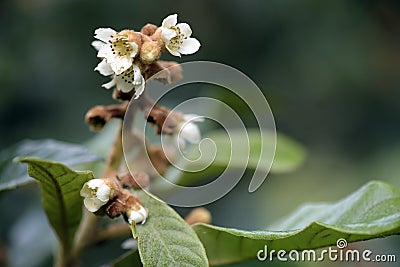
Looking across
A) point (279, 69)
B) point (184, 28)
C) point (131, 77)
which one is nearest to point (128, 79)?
point (131, 77)

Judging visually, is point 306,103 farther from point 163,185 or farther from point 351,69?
point 163,185

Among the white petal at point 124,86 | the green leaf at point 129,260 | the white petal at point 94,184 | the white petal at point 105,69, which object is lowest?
the green leaf at point 129,260

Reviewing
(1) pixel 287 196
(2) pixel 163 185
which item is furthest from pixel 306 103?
(2) pixel 163 185

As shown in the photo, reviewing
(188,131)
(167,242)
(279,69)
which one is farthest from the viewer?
(279,69)

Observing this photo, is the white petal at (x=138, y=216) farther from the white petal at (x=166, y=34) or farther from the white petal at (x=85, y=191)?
the white petal at (x=166, y=34)

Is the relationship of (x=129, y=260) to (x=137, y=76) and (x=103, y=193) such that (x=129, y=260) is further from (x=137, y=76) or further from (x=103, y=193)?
(x=137, y=76)

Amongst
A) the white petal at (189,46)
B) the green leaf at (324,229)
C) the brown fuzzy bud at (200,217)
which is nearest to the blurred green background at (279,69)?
the brown fuzzy bud at (200,217)

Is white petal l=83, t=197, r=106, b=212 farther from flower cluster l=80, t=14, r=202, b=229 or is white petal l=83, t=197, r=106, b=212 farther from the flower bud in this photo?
the flower bud
